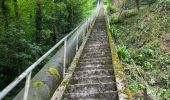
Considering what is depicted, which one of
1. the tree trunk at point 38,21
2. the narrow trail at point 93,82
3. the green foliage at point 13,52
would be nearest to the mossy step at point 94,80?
the narrow trail at point 93,82

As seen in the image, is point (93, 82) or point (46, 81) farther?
point (93, 82)

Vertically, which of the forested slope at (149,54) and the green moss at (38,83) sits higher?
the green moss at (38,83)

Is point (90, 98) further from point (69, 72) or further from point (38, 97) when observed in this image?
point (69, 72)

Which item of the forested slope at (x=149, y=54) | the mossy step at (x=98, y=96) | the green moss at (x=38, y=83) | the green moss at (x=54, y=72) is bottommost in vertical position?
the forested slope at (x=149, y=54)

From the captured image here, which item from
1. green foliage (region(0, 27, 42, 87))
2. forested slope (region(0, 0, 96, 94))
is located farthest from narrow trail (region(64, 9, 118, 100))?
forested slope (region(0, 0, 96, 94))

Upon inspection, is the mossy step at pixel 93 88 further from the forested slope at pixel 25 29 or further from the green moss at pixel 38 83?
the forested slope at pixel 25 29

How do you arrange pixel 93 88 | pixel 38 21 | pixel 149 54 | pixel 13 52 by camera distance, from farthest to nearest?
pixel 38 21, pixel 149 54, pixel 13 52, pixel 93 88

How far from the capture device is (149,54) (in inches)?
490

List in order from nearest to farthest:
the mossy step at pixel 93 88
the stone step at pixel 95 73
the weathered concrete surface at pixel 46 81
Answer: the weathered concrete surface at pixel 46 81, the mossy step at pixel 93 88, the stone step at pixel 95 73

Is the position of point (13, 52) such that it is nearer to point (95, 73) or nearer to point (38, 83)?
point (95, 73)

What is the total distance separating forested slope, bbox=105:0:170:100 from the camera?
800 centimetres

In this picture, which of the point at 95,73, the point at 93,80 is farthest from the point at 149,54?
the point at 93,80

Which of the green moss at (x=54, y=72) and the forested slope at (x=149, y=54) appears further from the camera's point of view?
the forested slope at (x=149, y=54)

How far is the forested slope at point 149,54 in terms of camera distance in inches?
315
